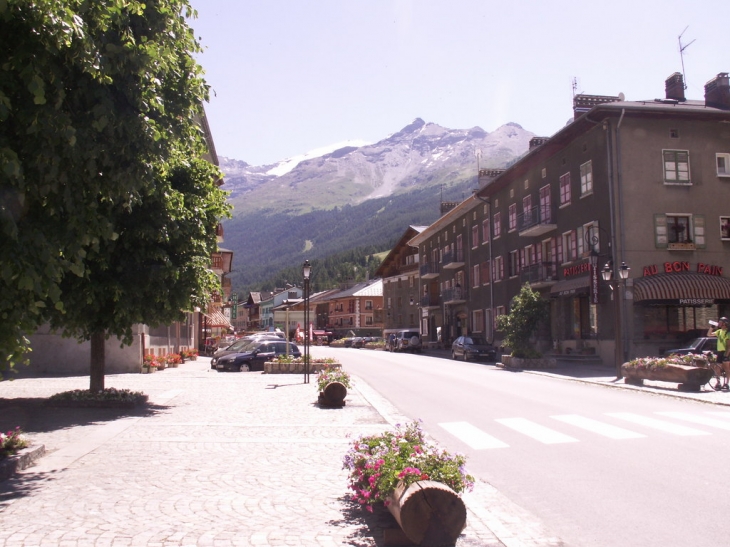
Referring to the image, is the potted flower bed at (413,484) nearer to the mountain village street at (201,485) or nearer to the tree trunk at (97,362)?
the mountain village street at (201,485)

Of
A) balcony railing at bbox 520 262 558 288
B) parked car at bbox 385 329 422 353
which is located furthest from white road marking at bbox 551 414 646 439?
parked car at bbox 385 329 422 353

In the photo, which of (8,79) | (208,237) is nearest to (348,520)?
(8,79)

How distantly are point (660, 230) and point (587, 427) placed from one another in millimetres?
21333

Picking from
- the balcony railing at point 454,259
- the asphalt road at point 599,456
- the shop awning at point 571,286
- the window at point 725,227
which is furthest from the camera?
the balcony railing at point 454,259

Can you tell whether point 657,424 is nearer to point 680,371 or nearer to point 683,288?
point 680,371

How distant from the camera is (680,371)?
57.9ft

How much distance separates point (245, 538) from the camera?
5504 millimetres

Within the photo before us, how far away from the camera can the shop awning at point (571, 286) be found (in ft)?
106

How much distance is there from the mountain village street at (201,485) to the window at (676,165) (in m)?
22.3

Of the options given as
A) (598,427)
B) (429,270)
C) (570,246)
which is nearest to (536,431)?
(598,427)

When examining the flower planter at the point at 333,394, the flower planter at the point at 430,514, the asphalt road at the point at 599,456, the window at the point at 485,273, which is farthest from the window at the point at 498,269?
the flower planter at the point at 430,514

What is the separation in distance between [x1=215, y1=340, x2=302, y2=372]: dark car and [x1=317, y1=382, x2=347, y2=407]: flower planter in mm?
14955

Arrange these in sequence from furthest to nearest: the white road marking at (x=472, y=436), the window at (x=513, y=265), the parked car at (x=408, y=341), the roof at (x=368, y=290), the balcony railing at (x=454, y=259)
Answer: the roof at (x=368, y=290)
the parked car at (x=408, y=341)
the balcony railing at (x=454, y=259)
the window at (x=513, y=265)
the white road marking at (x=472, y=436)

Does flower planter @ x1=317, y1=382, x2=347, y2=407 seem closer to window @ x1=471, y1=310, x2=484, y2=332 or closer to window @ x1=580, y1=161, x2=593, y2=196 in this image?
window @ x1=580, y1=161, x2=593, y2=196
